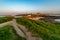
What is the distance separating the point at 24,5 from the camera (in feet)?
8.95

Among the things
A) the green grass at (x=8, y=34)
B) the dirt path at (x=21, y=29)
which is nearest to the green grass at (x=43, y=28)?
the dirt path at (x=21, y=29)

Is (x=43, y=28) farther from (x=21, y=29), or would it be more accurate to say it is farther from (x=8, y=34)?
(x=8, y=34)

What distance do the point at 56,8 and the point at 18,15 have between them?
0.71 meters

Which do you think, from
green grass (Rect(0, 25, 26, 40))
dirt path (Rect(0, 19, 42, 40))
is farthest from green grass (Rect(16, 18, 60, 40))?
green grass (Rect(0, 25, 26, 40))

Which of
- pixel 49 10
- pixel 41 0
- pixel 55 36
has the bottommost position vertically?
pixel 55 36

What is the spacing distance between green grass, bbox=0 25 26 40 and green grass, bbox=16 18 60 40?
21 centimetres

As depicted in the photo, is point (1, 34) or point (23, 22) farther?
point (23, 22)

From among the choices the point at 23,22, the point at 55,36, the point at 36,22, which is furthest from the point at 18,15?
the point at 55,36

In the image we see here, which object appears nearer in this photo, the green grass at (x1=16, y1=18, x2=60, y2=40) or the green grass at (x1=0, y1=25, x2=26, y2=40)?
the green grass at (x1=0, y1=25, x2=26, y2=40)

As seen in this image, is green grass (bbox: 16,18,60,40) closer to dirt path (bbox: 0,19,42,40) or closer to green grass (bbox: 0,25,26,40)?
dirt path (bbox: 0,19,42,40)

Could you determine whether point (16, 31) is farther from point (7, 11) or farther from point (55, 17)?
point (55, 17)

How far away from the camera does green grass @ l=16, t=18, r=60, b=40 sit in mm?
2627

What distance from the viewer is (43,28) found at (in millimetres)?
2689

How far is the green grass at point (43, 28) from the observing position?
2.63 metres
